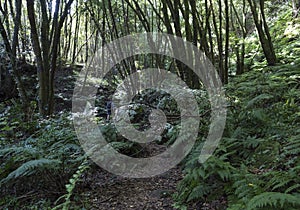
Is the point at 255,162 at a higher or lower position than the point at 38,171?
higher

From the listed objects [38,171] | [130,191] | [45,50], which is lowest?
[130,191]

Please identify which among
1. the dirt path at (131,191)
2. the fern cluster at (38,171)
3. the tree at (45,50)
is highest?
the tree at (45,50)

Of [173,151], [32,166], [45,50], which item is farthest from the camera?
[45,50]

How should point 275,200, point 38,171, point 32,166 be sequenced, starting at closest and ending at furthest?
point 275,200, point 32,166, point 38,171

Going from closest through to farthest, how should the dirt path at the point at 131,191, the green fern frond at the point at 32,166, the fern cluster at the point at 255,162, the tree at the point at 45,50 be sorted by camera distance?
the fern cluster at the point at 255,162 → the green fern frond at the point at 32,166 → the dirt path at the point at 131,191 → the tree at the point at 45,50

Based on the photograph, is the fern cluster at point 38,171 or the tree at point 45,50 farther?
the tree at point 45,50

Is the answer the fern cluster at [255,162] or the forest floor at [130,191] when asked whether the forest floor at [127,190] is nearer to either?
the forest floor at [130,191]

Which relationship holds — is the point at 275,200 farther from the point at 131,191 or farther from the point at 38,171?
the point at 38,171

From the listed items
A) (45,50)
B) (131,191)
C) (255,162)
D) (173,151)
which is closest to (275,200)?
(255,162)

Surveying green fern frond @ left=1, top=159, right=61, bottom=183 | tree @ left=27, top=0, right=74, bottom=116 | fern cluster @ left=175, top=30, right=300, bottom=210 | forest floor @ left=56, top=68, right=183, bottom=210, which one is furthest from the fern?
tree @ left=27, top=0, right=74, bottom=116

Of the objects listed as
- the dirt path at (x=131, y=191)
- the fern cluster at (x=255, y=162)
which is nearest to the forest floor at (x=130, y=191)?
the dirt path at (x=131, y=191)

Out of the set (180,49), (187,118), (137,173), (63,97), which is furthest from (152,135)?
(63,97)

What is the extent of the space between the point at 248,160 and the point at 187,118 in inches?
52.5

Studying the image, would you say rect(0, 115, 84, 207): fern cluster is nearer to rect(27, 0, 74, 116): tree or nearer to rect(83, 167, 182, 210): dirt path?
rect(83, 167, 182, 210): dirt path
